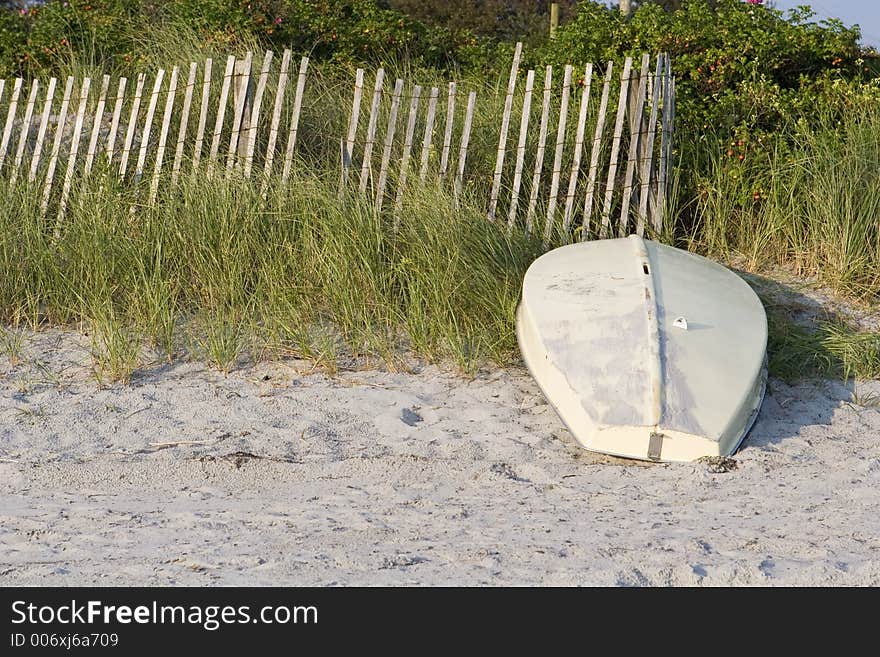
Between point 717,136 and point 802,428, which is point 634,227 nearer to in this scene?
point 717,136

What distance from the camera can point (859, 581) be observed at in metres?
3.21

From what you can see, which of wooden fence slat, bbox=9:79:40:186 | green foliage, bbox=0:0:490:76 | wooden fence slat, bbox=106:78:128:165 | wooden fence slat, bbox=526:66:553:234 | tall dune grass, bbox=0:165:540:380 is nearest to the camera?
tall dune grass, bbox=0:165:540:380

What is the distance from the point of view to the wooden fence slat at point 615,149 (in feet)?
20.3

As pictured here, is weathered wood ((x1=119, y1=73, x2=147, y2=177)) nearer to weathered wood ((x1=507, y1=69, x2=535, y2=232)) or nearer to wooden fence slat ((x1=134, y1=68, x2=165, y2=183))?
wooden fence slat ((x1=134, y1=68, x2=165, y2=183))

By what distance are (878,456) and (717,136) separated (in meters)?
2.78

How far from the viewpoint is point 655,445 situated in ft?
13.7

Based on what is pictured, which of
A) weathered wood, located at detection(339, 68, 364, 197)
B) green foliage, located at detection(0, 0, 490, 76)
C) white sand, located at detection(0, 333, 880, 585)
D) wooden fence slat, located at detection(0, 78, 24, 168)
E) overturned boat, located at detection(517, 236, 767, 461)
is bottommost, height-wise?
white sand, located at detection(0, 333, 880, 585)

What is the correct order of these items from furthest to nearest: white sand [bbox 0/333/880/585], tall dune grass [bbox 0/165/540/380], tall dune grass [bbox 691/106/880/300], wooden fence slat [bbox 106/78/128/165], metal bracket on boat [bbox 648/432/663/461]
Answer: wooden fence slat [bbox 106/78/128/165], tall dune grass [bbox 691/106/880/300], tall dune grass [bbox 0/165/540/380], metal bracket on boat [bbox 648/432/663/461], white sand [bbox 0/333/880/585]

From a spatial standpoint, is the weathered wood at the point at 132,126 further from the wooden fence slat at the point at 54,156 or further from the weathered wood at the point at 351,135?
the weathered wood at the point at 351,135

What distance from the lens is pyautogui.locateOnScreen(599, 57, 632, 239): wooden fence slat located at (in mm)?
6184

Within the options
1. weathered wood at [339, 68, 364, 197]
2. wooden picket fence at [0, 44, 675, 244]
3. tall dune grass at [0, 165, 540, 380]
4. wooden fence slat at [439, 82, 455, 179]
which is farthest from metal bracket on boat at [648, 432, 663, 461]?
weathered wood at [339, 68, 364, 197]

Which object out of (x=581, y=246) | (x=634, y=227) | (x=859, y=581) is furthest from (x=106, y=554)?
(x=634, y=227)

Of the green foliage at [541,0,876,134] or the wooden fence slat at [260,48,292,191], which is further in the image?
the green foliage at [541,0,876,134]

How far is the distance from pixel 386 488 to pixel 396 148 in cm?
293
